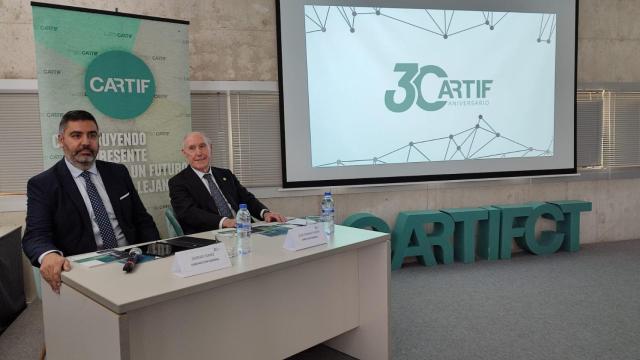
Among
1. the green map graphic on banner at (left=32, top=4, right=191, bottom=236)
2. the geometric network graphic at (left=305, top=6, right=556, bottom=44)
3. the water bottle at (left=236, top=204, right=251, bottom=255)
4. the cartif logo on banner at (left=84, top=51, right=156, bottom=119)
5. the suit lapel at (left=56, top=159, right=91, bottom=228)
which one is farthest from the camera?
the geometric network graphic at (left=305, top=6, right=556, bottom=44)

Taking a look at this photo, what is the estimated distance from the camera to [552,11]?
496cm

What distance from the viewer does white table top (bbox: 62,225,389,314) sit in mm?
1635

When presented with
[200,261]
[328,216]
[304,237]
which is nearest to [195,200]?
[328,216]

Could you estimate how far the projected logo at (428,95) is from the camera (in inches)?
181

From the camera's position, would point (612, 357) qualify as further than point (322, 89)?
No

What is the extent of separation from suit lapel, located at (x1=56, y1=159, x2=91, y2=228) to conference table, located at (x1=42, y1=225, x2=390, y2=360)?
50 centimetres

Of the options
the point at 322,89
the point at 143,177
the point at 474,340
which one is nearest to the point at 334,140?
the point at 322,89

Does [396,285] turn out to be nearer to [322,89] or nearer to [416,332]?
[416,332]

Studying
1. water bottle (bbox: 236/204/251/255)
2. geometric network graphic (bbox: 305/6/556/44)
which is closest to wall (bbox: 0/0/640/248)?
geometric network graphic (bbox: 305/6/556/44)

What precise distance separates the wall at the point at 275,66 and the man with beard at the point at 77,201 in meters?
1.88

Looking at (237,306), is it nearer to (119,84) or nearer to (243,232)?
(243,232)

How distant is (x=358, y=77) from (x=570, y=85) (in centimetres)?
241

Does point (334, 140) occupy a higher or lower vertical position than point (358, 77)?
lower

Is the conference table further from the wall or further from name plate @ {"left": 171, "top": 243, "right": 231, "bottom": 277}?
the wall
